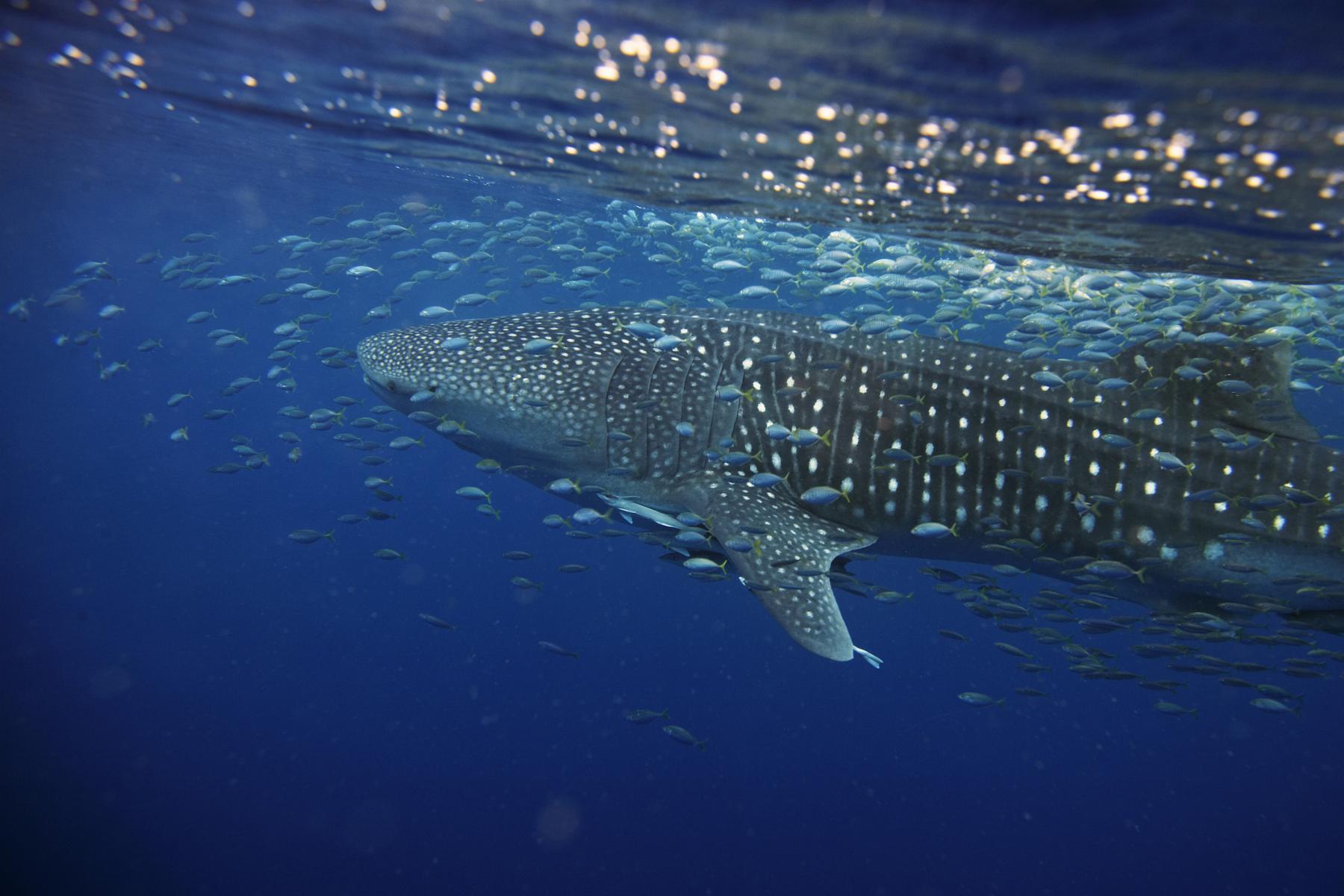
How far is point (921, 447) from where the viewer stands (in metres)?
5.80

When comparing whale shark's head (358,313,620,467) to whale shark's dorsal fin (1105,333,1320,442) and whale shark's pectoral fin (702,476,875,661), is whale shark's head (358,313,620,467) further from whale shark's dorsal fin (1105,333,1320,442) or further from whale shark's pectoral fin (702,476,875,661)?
whale shark's dorsal fin (1105,333,1320,442)

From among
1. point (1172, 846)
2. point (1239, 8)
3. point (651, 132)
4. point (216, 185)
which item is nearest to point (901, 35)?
point (1239, 8)

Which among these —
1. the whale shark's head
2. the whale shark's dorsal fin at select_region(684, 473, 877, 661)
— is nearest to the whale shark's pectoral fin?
the whale shark's dorsal fin at select_region(684, 473, 877, 661)

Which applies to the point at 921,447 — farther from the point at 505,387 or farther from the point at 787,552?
the point at 505,387

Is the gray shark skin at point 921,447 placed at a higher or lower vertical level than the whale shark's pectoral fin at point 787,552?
higher

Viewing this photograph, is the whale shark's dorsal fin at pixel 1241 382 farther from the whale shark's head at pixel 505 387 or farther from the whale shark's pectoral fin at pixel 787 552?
the whale shark's head at pixel 505 387

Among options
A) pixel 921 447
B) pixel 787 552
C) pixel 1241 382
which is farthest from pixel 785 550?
pixel 1241 382

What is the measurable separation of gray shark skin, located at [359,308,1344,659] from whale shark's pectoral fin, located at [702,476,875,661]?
0.02 metres

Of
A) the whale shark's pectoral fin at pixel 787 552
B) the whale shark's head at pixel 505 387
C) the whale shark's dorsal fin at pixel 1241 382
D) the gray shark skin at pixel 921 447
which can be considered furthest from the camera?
the whale shark's head at pixel 505 387

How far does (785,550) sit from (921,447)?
1.63 m

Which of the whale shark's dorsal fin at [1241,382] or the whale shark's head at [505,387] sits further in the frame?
the whale shark's head at [505,387]

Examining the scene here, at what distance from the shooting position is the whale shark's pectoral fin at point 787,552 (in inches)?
188

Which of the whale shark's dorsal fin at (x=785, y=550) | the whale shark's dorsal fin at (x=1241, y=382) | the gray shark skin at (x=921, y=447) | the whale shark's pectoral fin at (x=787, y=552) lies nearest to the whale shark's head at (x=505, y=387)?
the gray shark skin at (x=921, y=447)

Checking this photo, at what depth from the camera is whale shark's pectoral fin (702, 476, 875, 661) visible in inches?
188
